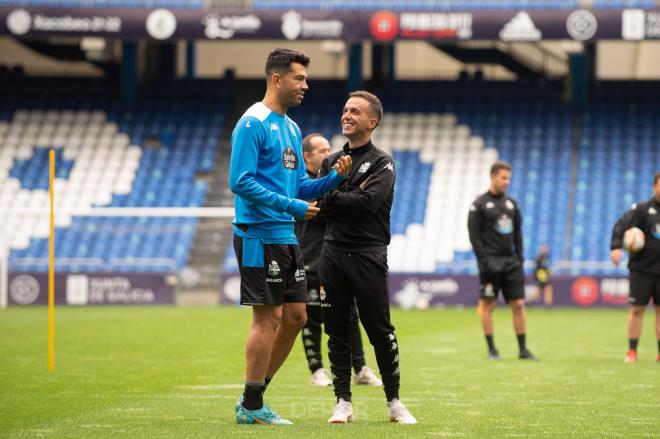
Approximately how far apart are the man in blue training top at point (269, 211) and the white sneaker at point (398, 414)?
72cm

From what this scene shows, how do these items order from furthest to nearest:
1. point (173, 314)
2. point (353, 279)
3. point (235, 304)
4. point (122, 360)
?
point (235, 304) < point (173, 314) < point (122, 360) < point (353, 279)

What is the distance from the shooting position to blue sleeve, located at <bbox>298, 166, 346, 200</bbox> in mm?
7852

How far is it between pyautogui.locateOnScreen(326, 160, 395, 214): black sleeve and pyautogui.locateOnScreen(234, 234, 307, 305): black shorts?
441 millimetres

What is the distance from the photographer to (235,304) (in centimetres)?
2845

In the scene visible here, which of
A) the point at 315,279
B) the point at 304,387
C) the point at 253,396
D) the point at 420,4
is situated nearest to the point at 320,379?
the point at 304,387

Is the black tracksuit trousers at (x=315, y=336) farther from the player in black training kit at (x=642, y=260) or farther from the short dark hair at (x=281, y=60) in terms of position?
the player in black training kit at (x=642, y=260)

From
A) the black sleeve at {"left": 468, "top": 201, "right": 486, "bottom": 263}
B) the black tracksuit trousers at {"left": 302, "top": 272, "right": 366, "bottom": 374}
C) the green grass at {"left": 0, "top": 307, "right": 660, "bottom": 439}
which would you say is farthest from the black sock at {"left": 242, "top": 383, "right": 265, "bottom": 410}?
the black sleeve at {"left": 468, "top": 201, "right": 486, "bottom": 263}

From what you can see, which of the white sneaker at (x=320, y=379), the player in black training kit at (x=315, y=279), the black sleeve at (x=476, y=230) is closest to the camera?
the player in black training kit at (x=315, y=279)

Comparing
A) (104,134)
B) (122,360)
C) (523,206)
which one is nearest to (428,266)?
(523,206)

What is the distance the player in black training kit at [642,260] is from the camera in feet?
45.1

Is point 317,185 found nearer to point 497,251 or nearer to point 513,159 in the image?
point 497,251

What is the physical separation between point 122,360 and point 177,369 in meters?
1.27

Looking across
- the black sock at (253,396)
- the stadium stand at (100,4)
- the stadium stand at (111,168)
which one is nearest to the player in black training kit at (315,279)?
the black sock at (253,396)

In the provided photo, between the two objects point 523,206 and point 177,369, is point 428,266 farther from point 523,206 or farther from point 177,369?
point 177,369
